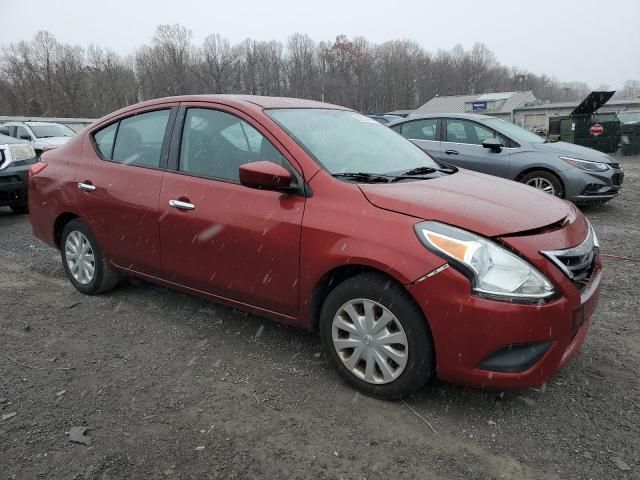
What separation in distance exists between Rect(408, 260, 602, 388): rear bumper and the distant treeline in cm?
6995

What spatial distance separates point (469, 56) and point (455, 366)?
116 metres

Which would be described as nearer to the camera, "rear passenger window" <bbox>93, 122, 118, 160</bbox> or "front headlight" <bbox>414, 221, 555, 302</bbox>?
"front headlight" <bbox>414, 221, 555, 302</bbox>

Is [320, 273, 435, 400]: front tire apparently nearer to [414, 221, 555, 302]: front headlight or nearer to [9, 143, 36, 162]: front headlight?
[414, 221, 555, 302]: front headlight

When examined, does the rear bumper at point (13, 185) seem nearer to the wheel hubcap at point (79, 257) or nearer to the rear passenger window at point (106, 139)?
the wheel hubcap at point (79, 257)

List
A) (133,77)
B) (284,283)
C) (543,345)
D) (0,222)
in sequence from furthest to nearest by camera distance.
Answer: (133,77) → (0,222) → (284,283) → (543,345)

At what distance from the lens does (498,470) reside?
2246 mm

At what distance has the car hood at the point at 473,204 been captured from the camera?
2537 millimetres

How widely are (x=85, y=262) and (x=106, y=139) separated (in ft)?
3.38

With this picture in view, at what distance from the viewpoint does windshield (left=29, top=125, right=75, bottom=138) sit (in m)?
15.5

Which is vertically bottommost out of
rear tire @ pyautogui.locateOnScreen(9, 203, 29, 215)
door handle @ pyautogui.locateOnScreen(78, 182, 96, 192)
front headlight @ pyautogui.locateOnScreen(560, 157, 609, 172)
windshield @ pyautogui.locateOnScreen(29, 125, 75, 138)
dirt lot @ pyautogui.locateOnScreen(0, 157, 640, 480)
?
dirt lot @ pyautogui.locateOnScreen(0, 157, 640, 480)

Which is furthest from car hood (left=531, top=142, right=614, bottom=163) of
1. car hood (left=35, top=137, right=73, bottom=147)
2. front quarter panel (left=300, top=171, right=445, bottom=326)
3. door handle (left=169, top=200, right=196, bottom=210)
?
car hood (left=35, top=137, right=73, bottom=147)

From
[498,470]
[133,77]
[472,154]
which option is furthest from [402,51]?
[498,470]

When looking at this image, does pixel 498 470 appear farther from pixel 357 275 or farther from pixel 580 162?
pixel 580 162

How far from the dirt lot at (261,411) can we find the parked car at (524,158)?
152 inches
